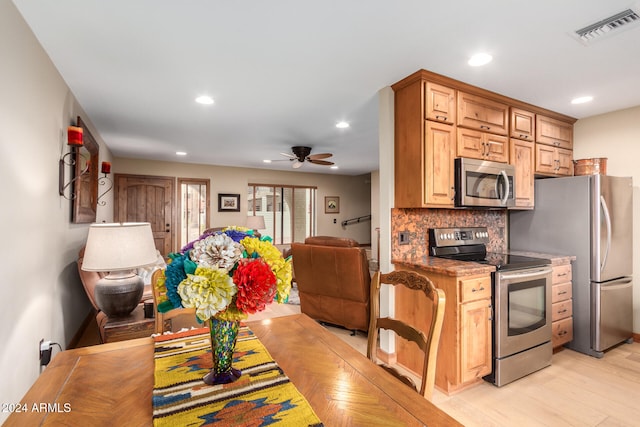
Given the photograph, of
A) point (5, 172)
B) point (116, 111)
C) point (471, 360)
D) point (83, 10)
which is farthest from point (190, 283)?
point (116, 111)

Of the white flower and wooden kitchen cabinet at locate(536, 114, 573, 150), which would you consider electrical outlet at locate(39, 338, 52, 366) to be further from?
wooden kitchen cabinet at locate(536, 114, 573, 150)

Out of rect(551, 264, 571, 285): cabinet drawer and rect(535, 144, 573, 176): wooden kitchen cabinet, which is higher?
rect(535, 144, 573, 176): wooden kitchen cabinet

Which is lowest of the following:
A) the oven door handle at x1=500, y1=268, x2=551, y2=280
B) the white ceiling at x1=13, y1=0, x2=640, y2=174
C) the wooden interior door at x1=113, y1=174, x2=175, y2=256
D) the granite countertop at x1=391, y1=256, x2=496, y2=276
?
the oven door handle at x1=500, y1=268, x2=551, y2=280

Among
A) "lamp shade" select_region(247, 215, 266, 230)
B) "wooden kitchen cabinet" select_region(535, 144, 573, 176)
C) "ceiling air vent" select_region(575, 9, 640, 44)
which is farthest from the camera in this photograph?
"lamp shade" select_region(247, 215, 266, 230)

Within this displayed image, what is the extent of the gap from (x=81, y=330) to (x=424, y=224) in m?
3.69

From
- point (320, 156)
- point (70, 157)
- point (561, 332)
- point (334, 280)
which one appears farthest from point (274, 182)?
point (561, 332)

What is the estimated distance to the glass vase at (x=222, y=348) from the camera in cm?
97

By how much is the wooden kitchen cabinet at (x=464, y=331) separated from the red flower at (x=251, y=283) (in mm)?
1770

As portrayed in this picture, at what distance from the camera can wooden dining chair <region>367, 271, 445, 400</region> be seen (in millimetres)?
1104

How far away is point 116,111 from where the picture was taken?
138 inches

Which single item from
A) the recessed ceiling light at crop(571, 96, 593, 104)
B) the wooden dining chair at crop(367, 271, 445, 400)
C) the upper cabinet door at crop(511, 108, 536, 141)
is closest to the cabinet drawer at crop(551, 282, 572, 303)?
the upper cabinet door at crop(511, 108, 536, 141)

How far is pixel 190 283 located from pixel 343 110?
3.01 m

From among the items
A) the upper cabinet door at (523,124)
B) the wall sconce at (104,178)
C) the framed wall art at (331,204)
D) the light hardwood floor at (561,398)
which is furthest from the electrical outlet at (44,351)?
the framed wall art at (331,204)

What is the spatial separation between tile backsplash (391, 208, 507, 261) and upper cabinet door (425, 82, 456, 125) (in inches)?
32.8
